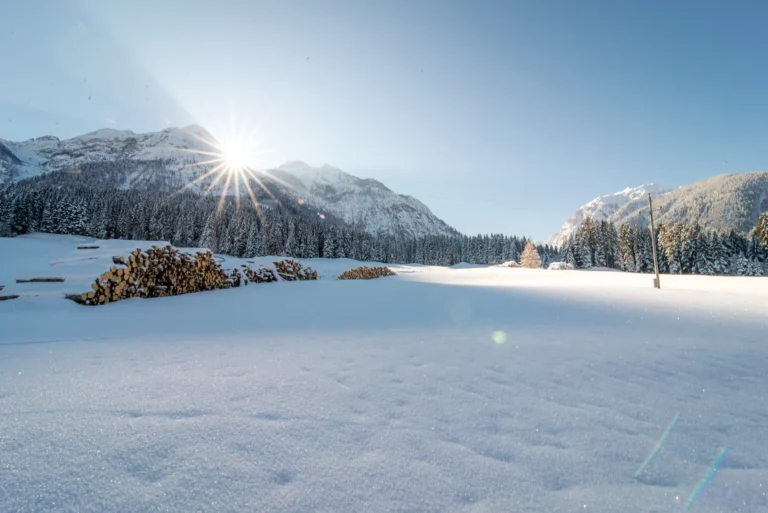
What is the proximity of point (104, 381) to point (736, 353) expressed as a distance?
17.2 feet

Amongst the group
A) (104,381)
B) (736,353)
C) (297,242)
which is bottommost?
(736,353)

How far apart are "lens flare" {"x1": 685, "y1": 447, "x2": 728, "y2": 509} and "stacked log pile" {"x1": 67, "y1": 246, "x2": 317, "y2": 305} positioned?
7.73 metres

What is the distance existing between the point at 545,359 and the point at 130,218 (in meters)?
66.5

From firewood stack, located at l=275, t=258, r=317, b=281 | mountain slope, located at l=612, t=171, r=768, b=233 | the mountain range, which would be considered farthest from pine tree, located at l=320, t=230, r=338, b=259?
mountain slope, located at l=612, t=171, r=768, b=233

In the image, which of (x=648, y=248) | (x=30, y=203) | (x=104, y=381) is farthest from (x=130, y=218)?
(x=648, y=248)

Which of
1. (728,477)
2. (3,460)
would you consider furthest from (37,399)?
(728,477)

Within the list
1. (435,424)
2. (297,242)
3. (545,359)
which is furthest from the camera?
(297,242)

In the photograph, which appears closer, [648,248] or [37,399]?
[37,399]

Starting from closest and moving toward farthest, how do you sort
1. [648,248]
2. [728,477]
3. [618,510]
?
[618,510]
[728,477]
[648,248]

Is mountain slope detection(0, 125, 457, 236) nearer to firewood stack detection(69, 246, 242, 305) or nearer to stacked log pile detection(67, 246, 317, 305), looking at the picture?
stacked log pile detection(67, 246, 317, 305)

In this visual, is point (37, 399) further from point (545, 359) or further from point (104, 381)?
point (545, 359)

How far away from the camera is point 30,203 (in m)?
38.6

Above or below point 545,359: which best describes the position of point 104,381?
above

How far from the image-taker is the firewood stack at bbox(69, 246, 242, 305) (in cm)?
581
